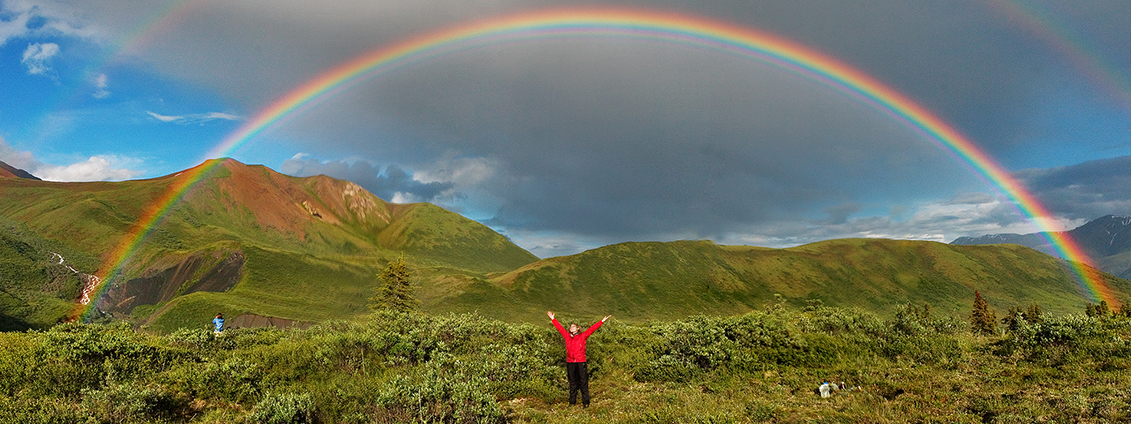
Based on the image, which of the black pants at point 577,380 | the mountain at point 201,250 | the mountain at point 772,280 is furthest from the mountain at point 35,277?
the black pants at point 577,380

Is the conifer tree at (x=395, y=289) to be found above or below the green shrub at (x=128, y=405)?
above

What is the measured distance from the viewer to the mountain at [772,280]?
11131cm

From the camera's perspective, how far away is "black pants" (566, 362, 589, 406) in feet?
41.2

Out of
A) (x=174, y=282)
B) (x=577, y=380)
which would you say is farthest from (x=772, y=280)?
(x=174, y=282)

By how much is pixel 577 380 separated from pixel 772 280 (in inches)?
5763

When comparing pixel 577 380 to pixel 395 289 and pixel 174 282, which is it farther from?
pixel 174 282

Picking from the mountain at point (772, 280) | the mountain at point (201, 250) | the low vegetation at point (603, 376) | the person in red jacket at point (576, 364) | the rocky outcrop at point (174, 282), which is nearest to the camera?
the low vegetation at point (603, 376)

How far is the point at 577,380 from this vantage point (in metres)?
12.9

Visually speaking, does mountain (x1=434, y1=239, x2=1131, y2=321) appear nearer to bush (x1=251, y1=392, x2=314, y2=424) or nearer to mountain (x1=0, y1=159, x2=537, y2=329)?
mountain (x1=0, y1=159, x2=537, y2=329)

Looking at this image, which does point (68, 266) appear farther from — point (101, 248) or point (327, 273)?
point (327, 273)

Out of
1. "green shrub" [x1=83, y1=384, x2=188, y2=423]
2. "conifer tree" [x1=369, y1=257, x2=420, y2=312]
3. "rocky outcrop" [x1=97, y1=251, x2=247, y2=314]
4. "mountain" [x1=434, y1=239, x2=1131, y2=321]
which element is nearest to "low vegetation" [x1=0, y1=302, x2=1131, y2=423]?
"green shrub" [x1=83, y1=384, x2=188, y2=423]

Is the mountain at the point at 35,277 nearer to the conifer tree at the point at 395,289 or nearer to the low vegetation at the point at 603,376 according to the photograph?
the conifer tree at the point at 395,289

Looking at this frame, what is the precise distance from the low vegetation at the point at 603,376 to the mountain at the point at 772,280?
74944 mm

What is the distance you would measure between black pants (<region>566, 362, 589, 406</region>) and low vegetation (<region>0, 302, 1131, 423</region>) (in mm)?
333
